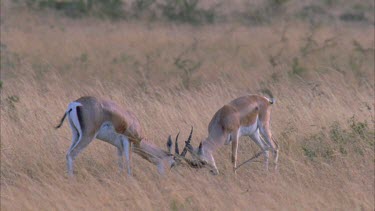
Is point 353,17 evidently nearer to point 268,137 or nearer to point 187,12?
point 187,12

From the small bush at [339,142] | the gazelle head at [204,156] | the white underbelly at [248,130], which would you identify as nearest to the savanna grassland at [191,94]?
the small bush at [339,142]

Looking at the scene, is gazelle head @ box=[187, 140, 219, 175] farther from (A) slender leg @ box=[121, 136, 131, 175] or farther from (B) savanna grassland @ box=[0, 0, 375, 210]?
(A) slender leg @ box=[121, 136, 131, 175]

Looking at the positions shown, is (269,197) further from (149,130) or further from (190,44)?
(190,44)

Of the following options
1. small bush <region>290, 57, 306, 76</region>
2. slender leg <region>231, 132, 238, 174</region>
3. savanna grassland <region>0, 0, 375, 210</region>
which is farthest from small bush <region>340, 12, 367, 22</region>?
slender leg <region>231, 132, 238, 174</region>

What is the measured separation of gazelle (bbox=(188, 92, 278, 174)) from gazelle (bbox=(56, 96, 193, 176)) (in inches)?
12.5

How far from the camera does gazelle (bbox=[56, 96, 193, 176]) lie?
7.41 meters

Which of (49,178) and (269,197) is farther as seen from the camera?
(49,178)

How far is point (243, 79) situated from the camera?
40.9 ft

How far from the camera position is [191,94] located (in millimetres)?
10508

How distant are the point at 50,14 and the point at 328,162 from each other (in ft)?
37.2

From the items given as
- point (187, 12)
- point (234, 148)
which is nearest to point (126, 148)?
point (234, 148)

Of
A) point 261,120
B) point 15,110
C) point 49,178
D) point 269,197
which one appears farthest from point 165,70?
point 269,197

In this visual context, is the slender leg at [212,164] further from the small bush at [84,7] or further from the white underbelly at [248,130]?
the small bush at [84,7]

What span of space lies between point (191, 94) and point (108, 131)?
305cm
